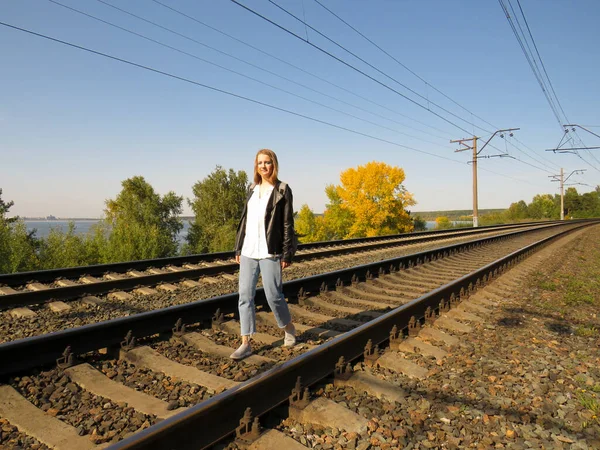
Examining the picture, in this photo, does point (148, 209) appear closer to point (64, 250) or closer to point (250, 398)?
point (64, 250)

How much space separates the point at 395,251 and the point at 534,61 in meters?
10.5

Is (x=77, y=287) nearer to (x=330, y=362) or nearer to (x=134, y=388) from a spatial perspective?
(x=134, y=388)

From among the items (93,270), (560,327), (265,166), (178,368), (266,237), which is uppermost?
(265,166)

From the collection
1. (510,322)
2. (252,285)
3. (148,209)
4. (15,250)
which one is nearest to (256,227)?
(252,285)

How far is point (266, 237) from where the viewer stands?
371 cm

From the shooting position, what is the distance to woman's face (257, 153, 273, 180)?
374 cm

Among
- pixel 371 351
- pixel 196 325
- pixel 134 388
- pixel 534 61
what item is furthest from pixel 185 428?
pixel 534 61

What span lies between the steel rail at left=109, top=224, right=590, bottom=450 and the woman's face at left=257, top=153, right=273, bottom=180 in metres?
1.60

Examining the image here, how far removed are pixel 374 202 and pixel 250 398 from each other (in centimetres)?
4856

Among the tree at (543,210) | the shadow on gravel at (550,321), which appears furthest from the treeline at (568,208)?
the shadow on gravel at (550,321)

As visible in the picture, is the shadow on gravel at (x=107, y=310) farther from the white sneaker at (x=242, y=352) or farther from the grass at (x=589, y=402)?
the grass at (x=589, y=402)

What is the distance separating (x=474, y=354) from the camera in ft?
13.4

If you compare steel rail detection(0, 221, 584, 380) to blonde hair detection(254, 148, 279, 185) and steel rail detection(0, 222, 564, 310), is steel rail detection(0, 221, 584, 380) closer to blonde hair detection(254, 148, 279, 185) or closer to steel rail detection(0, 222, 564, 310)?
blonde hair detection(254, 148, 279, 185)

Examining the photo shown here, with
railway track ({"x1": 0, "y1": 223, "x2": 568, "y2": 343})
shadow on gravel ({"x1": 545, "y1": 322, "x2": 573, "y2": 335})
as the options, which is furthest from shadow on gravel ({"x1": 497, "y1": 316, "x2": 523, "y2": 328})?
railway track ({"x1": 0, "y1": 223, "x2": 568, "y2": 343})
